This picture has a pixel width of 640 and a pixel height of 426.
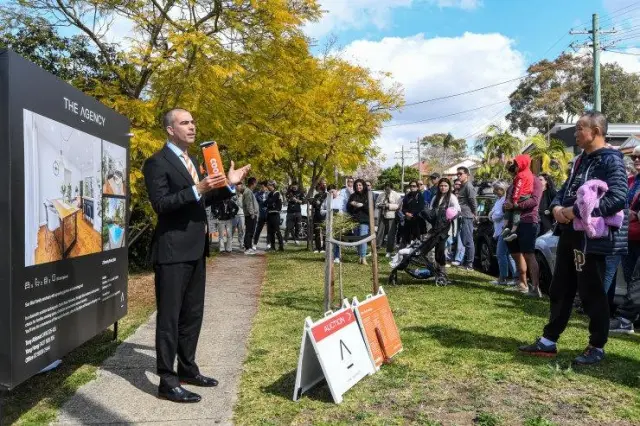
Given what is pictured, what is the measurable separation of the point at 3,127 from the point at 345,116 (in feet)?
58.5

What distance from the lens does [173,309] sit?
407cm

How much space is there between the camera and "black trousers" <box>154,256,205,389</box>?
4047 millimetres

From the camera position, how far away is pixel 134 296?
28.7ft

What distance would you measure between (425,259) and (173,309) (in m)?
5.69

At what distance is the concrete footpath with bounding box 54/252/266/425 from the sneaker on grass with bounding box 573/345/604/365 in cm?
274

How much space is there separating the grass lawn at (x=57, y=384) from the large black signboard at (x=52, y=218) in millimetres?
353

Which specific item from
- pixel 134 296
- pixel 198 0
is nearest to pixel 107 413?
pixel 134 296

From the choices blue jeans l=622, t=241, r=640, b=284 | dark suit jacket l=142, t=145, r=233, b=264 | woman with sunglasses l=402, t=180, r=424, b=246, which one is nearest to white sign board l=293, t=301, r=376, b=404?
dark suit jacket l=142, t=145, r=233, b=264

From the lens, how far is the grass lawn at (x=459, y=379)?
3.73m

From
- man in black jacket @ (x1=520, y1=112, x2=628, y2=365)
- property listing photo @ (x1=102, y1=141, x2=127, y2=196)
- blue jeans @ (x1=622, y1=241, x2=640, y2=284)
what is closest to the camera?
man in black jacket @ (x1=520, y1=112, x2=628, y2=365)

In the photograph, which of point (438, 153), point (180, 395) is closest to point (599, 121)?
point (180, 395)

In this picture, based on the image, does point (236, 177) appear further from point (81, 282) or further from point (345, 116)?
point (345, 116)

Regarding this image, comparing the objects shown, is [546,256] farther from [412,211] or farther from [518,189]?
[412,211]

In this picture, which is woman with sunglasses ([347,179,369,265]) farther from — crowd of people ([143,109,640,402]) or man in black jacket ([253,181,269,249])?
crowd of people ([143,109,640,402])
